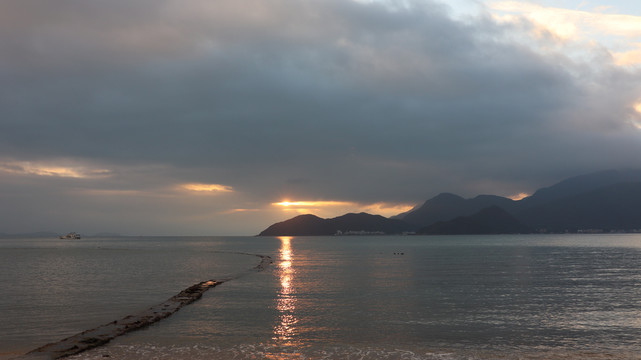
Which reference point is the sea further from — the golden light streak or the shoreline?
the shoreline

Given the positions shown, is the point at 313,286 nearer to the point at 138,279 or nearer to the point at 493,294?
the point at 493,294

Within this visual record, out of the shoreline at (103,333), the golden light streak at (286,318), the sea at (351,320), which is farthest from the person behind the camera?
the golden light streak at (286,318)

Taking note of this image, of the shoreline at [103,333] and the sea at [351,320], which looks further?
the sea at [351,320]

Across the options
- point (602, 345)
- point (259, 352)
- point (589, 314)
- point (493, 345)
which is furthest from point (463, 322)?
point (259, 352)

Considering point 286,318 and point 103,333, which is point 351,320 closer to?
point 286,318

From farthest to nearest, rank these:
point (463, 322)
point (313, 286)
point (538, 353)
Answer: point (313, 286) → point (463, 322) → point (538, 353)

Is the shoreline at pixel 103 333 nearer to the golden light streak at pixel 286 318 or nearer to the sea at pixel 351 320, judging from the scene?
the sea at pixel 351 320

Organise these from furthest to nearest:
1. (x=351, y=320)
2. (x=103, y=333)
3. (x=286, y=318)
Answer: (x=286, y=318) < (x=351, y=320) < (x=103, y=333)

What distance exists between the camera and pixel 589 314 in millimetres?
35906

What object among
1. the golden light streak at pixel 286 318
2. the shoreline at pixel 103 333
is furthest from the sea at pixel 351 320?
the shoreline at pixel 103 333

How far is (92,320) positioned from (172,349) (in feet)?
43.0

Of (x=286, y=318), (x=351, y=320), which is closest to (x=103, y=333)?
(x=286, y=318)

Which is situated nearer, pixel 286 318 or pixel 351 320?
pixel 351 320

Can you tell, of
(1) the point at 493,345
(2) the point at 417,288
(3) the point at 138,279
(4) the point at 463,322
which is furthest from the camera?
(3) the point at 138,279
